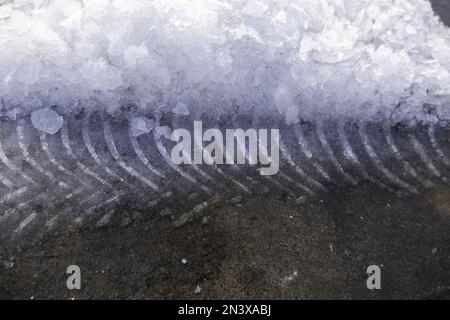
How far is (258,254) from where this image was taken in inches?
109

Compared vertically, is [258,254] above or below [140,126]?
below

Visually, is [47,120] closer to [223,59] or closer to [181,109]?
[181,109]

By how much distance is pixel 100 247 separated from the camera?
2.78m

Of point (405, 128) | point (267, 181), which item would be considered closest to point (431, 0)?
point (405, 128)

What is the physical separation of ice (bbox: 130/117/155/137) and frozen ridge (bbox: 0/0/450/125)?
19mm

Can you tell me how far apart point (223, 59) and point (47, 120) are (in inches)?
59.2

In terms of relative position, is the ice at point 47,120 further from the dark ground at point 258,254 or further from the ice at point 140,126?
the dark ground at point 258,254

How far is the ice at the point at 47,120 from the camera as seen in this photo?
345cm

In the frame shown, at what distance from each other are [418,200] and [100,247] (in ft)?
7.43

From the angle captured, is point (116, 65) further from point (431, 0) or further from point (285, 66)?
point (431, 0)

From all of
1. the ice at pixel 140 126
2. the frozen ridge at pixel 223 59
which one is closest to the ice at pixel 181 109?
the frozen ridge at pixel 223 59

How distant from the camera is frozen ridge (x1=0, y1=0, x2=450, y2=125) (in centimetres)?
348

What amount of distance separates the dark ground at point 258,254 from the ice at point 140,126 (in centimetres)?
80

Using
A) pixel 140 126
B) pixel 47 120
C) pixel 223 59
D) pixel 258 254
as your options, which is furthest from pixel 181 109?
pixel 258 254
